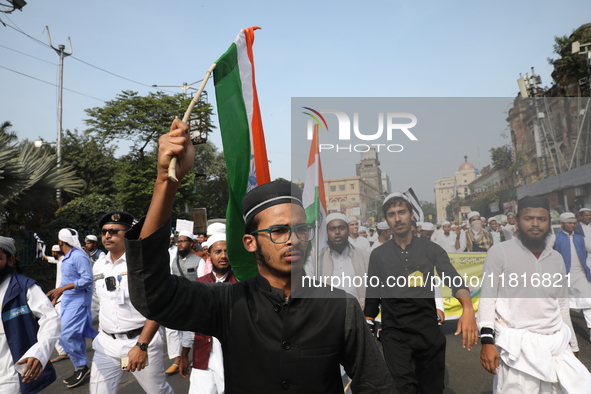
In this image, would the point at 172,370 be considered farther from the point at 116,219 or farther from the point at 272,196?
the point at 272,196

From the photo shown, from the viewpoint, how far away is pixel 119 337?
396 centimetres

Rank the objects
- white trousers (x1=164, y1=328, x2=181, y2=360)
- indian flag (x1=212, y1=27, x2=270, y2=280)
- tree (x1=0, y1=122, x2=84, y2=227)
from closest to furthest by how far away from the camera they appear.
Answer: indian flag (x1=212, y1=27, x2=270, y2=280) → white trousers (x1=164, y1=328, x2=181, y2=360) → tree (x1=0, y1=122, x2=84, y2=227)

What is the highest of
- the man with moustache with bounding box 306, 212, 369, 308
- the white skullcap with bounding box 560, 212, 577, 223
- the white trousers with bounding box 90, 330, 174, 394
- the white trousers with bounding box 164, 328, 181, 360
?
the white skullcap with bounding box 560, 212, 577, 223

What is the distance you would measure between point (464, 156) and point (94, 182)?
109 ft

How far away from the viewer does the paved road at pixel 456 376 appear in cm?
509

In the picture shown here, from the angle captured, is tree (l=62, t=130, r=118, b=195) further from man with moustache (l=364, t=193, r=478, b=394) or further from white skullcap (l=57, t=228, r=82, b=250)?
man with moustache (l=364, t=193, r=478, b=394)

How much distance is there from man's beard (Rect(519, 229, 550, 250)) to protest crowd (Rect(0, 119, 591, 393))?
12 mm

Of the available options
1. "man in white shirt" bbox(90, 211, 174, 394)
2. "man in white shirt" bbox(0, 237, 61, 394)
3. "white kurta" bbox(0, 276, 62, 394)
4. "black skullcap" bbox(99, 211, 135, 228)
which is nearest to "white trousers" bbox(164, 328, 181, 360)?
"man in white shirt" bbox(90, 211, 174, 394)

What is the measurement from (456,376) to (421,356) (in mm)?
2001

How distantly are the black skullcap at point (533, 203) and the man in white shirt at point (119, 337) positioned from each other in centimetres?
281

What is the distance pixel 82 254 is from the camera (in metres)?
6.40

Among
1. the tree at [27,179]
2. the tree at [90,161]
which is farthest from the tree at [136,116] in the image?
the tree at [27,179]

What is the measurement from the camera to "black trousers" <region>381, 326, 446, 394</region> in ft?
12.3

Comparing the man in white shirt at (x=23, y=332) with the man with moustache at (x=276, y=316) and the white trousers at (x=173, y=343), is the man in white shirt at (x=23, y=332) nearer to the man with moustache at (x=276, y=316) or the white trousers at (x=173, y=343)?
the man with moustache at (x=276, y=316)
